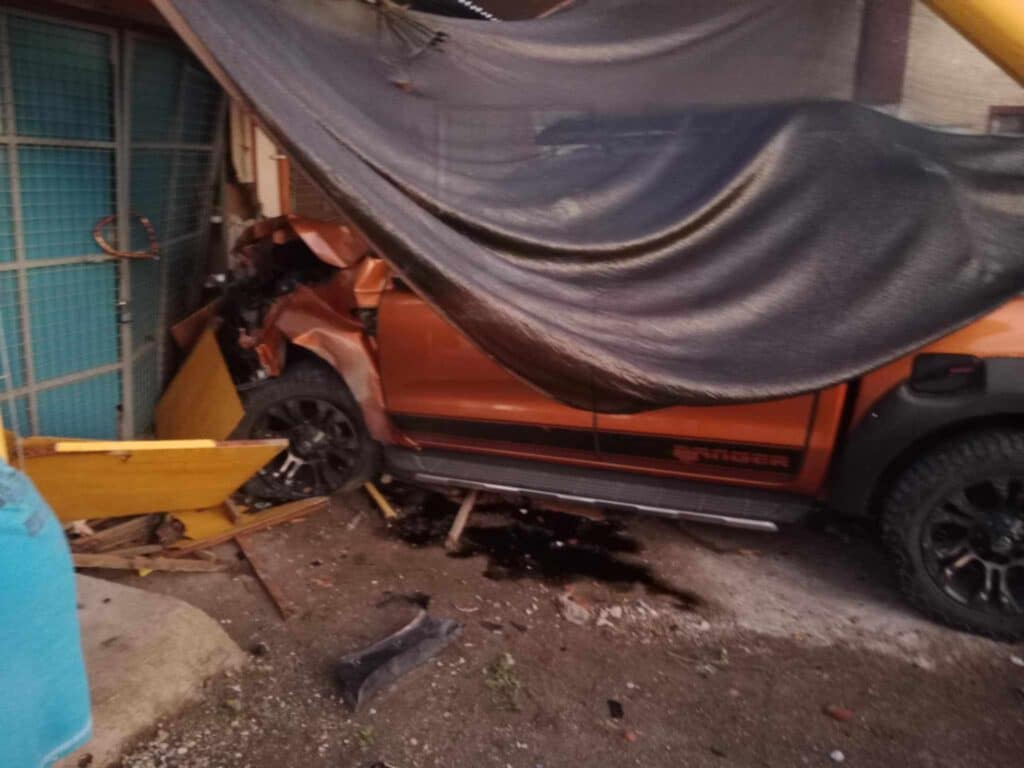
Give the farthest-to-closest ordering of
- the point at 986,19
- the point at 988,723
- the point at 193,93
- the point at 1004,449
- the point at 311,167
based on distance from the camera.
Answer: the point at 193,93
the point at 1004,449
the point at 988,723
the point at 311,167
the point at 986,19

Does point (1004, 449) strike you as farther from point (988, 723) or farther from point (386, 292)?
point (386, 292)

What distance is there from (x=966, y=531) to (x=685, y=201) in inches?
80.2

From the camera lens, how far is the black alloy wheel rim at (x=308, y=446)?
4578mm

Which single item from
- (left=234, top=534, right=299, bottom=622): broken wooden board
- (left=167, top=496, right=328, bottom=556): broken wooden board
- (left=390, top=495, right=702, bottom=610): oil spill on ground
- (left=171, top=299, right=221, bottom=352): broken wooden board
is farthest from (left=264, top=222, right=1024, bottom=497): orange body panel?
(left=234, top=534, right=299, bottom=622): broken wooden board

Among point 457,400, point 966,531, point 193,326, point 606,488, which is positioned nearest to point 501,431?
point 457,400

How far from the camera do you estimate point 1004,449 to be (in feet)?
10.8

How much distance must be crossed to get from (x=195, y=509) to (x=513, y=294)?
99.3 inches

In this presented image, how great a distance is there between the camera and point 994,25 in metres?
1.92

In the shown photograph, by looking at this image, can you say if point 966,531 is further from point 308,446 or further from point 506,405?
point 308,446

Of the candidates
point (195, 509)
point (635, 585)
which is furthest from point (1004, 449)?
point (195, 509)

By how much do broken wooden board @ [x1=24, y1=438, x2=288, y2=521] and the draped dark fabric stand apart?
1737 mm

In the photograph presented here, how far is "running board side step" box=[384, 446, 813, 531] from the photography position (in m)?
3.71

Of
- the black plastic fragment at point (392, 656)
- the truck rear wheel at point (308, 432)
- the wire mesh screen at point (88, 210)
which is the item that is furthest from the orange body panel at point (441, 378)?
the wire mesh screen at point (88, 210)

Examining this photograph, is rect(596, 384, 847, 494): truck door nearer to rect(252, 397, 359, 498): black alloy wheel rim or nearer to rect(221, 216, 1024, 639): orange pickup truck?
rect(221, 216, 1024, 639): orange pickup truck
